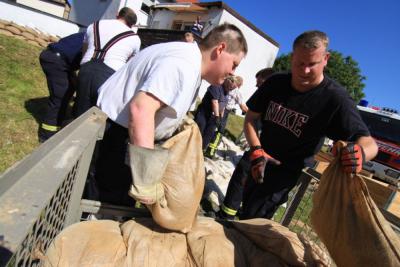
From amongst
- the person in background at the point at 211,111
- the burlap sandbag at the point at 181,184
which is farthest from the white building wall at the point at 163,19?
the burlap sandbag at the point at 181,184

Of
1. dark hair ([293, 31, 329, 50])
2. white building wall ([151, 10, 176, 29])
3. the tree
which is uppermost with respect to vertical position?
the tree

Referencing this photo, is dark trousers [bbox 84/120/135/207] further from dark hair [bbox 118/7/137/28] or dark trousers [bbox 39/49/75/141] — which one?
dark trousers [bbox 39/49/75/141]

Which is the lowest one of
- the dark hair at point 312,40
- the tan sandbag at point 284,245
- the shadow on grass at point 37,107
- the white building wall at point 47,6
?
the shadow on grass at point 37,107

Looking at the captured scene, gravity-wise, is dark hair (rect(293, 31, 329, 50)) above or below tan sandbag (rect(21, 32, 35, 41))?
above

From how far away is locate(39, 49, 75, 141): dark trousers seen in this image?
12.5 feet

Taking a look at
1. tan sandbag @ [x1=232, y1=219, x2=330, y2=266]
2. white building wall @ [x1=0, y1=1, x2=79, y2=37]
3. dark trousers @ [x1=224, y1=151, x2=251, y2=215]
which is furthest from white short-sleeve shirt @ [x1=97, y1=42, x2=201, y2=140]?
white building wall @ [x1=0, y1=1, x2=79, y2=37]

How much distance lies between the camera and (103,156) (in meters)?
1.96

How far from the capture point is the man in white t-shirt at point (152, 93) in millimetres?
1471

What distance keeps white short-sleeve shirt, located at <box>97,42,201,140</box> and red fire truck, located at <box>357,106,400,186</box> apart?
10187 mm

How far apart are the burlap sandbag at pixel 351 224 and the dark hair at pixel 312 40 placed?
38.2 inches

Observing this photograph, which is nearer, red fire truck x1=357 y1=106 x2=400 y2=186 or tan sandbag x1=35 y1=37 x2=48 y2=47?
tan sandbag x1=35 y1=37 x2=48 y2=47

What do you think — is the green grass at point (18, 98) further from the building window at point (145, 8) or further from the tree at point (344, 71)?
the tree at point (344, 71)

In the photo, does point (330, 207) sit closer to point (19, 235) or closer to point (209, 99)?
point (19, 235)

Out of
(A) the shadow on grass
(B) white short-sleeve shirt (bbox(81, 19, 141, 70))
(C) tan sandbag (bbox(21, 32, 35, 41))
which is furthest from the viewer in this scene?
(C) tan sandbag (bbox(21, 32, 35, 41))
